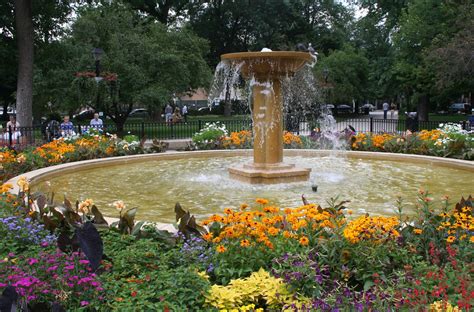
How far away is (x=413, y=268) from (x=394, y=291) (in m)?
0.58

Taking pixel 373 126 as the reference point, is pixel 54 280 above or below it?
below

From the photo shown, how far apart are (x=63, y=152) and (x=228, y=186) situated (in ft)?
15.9

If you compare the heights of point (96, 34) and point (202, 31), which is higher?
point (202, 31)

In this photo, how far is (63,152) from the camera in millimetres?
12617

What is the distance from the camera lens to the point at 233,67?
420 inches

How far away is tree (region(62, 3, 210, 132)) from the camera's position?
25.9m

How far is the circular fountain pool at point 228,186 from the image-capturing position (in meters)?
8.38

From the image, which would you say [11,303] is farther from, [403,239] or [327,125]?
[327,125]

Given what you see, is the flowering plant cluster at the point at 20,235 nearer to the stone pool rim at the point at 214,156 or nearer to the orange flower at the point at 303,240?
the orange flower at the point at 303,240

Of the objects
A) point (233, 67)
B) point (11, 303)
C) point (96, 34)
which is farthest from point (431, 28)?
point (11, 303)

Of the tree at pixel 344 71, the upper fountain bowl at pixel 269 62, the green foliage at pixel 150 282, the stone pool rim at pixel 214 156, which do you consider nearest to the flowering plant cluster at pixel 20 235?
the green foliage at pixel 150 282

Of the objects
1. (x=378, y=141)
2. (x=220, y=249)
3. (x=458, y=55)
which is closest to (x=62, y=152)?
(x=378, y=141)

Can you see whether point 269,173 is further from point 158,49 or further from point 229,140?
point 158,49

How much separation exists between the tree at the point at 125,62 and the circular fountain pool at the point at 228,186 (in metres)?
13.2
